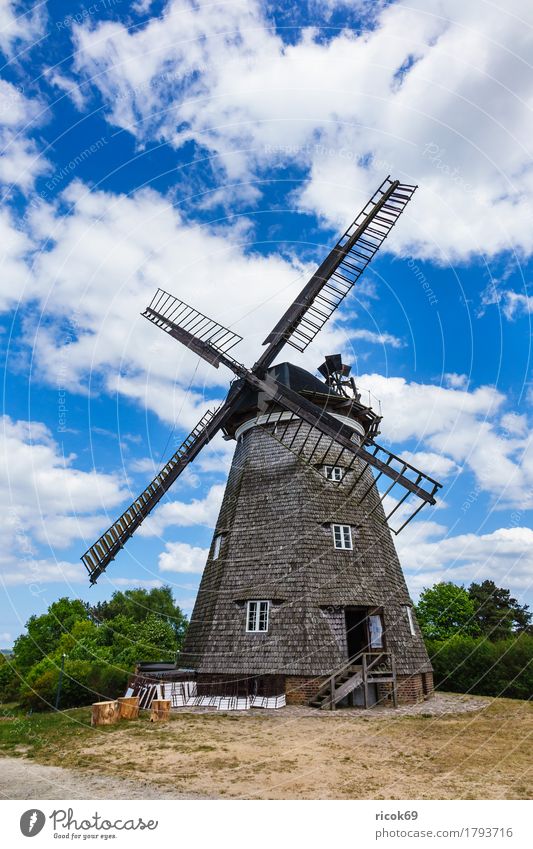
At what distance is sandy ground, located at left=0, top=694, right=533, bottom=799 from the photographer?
22.0 feet

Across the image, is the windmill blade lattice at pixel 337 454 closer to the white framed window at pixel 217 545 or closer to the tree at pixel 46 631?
the white framed window at pixel 217 545

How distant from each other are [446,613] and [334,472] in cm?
2433

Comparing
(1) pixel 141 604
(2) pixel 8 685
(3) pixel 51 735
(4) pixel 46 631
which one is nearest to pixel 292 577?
(3) pixel 51 735

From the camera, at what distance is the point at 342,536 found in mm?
16734

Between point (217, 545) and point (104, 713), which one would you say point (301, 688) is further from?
point (217, 545)

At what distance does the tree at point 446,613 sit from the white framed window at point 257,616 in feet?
79.9

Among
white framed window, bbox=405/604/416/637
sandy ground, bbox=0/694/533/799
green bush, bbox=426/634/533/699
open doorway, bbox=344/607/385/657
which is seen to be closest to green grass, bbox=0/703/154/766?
sandy ground, bbox=0/694/533/799

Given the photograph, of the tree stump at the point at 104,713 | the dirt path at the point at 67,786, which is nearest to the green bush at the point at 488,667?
the tree stump at the point at 104,713

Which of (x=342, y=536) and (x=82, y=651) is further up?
(x=342, y=536)

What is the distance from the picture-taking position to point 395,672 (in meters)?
14.7

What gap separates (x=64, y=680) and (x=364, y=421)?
1678 cm

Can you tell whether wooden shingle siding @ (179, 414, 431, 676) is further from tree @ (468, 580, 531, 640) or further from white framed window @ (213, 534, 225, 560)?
tree @ (468, 580, 531, 640)
